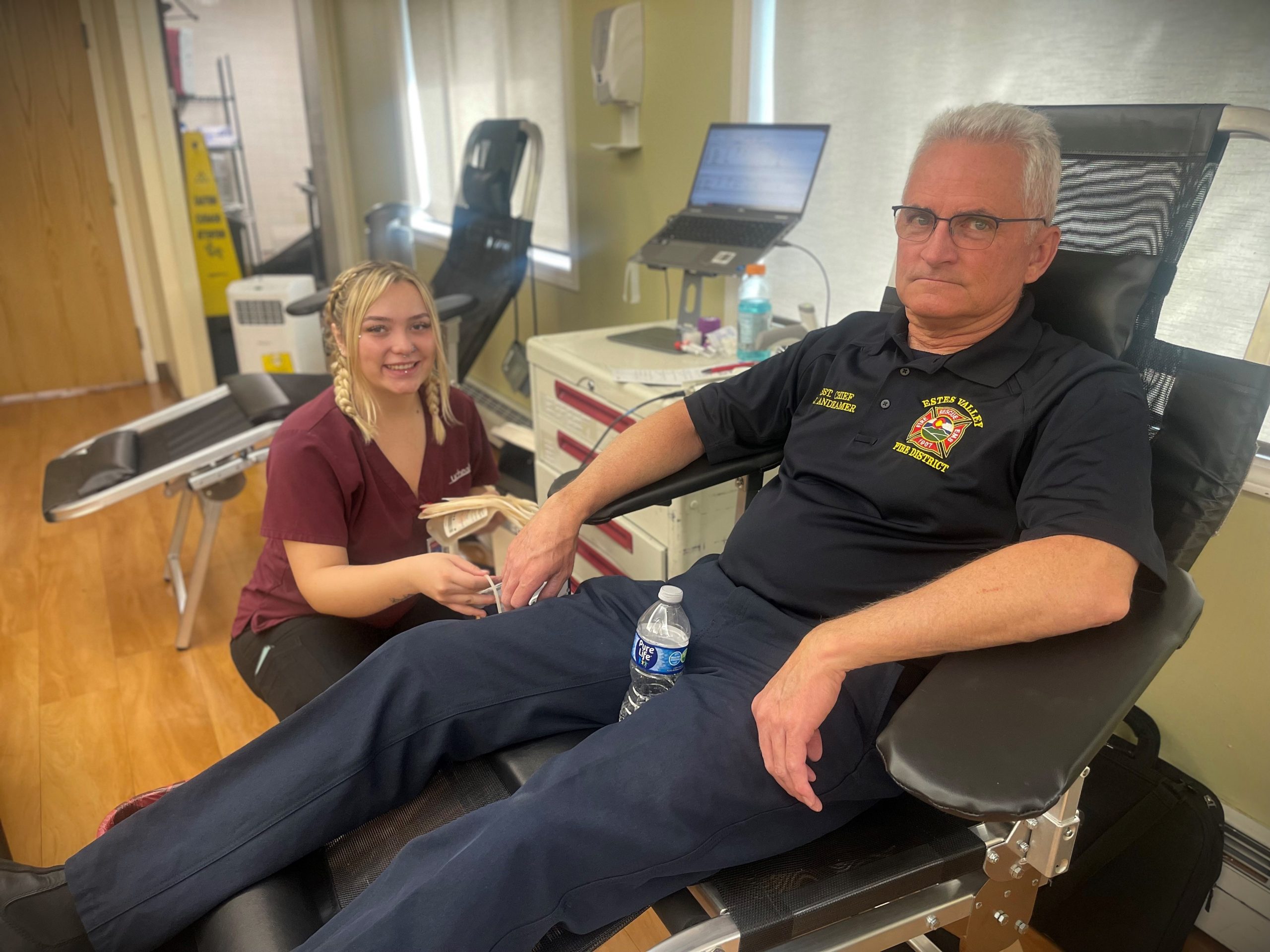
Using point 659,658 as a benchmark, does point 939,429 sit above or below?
above

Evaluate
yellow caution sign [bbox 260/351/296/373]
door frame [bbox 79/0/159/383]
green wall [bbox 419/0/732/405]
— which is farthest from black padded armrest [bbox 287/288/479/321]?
door frame [bbox 79/0/159/383]

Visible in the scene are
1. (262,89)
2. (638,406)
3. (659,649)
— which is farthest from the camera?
(262,89)

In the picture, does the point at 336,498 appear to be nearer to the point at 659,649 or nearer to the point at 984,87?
the point at 659,649

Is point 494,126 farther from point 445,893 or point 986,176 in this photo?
point 445,893

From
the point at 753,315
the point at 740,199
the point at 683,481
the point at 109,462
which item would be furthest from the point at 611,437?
the point at 109,462

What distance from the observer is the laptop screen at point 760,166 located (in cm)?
187

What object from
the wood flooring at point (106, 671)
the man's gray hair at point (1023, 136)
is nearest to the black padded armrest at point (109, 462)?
the wood flooring at point (106, 671)

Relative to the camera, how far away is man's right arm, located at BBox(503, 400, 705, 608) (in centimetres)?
123

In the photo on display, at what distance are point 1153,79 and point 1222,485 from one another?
0.85 meters

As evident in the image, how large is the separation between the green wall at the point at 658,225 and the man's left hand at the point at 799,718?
923 millimetres

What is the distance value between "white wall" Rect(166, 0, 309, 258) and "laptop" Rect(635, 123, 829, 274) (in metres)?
3.31

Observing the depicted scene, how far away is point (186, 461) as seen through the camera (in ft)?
6.75

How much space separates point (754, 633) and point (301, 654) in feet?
2.24

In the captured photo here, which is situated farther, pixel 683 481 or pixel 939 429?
pixel 683 481
